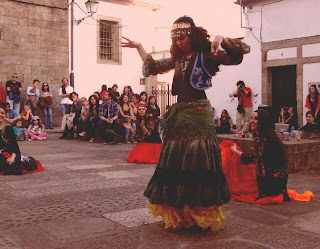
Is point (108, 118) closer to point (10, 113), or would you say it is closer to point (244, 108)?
point (10, 113)

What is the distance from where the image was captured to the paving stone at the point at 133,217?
3.95 m

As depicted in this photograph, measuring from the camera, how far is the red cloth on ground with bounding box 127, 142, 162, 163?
827 centimetres

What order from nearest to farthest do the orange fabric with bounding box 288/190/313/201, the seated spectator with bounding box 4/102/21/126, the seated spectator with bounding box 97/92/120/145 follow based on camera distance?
the orange fabric with bounding box 288/190/313/201 < the seated spectator with bounding box 97/92/120/145 < the seated spectator with bounding box 4/102/21/126

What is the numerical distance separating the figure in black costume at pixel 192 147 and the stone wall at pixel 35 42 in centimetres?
1516

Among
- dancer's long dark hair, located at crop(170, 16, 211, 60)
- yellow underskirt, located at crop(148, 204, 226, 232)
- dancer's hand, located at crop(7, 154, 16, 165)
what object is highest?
dancer's long dark hair, located at crop(170, 16, 211, 60)

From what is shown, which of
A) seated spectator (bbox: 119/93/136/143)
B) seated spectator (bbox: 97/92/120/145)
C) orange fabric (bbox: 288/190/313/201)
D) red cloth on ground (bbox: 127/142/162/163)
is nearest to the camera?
orange fabric (bbox: 288/190/313/201)

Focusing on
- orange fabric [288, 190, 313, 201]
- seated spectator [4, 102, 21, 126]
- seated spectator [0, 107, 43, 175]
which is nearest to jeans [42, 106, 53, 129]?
seated spectator [4, 102, 21, 126]

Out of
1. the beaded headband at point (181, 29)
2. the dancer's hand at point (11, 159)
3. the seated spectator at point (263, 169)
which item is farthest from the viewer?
the dancer's hand at point (11, 159)

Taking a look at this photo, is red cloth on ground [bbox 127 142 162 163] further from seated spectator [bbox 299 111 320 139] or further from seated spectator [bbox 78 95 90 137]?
seated spectator [bbox 78 95 90 137]

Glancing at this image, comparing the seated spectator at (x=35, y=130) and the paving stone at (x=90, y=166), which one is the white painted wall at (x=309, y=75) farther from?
the paving stone at (x=90, y=166)

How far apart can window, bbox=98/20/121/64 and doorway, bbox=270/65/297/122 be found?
890 centimetres

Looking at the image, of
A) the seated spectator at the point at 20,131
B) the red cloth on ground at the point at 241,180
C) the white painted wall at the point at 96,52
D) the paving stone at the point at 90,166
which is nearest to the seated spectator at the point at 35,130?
the seated spectator at the point at 20,131

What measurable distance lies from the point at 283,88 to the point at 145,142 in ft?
29.7

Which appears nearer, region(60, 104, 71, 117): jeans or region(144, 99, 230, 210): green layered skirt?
region(144, 99, 230, 210): green layered skirt
